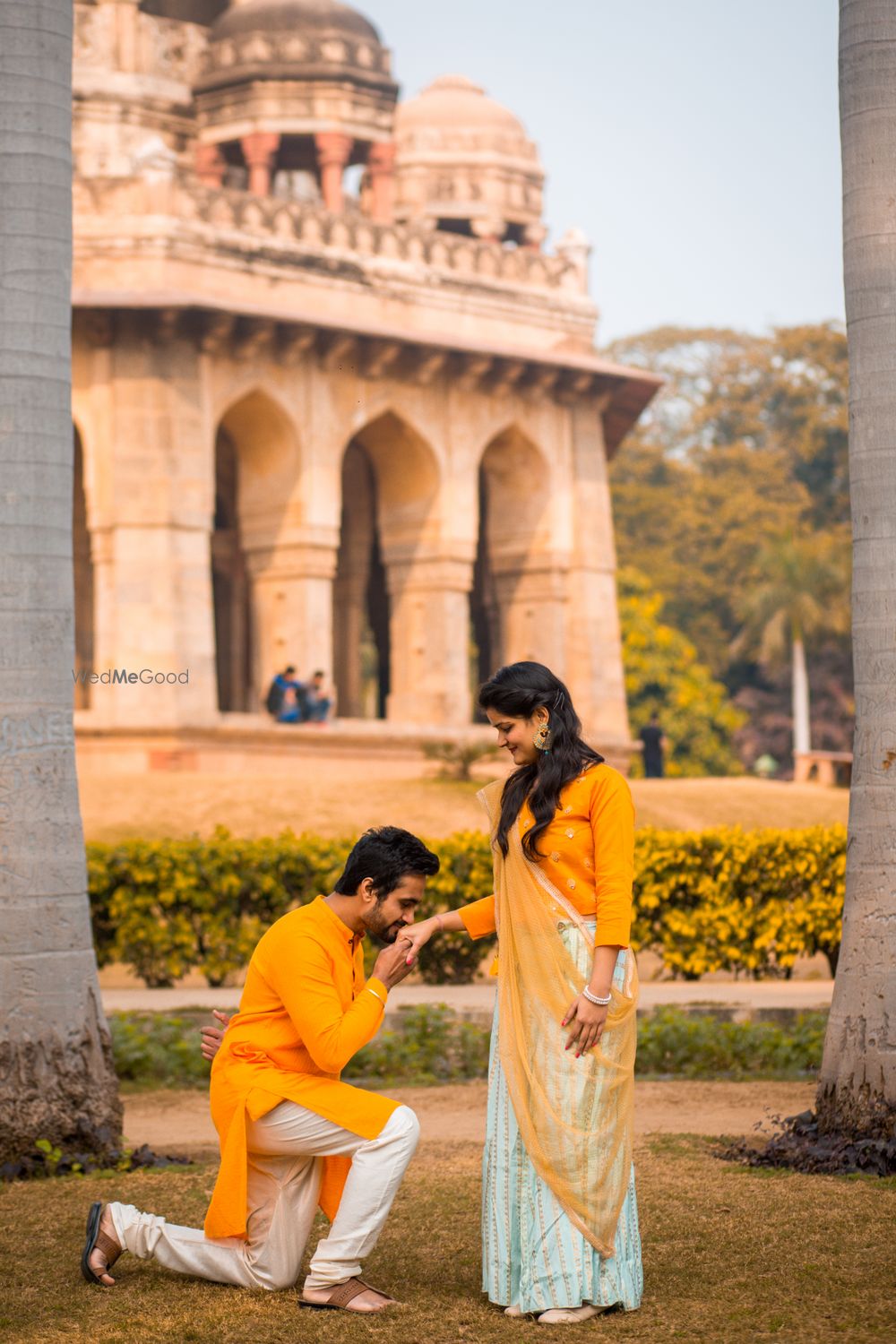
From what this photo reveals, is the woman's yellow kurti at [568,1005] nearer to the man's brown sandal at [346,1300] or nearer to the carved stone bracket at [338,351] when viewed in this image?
the man's brown sandal at [346,1300]

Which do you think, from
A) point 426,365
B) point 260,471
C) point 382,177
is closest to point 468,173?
point 382,177

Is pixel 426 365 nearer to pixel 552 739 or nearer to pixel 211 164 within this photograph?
pixel 211 164

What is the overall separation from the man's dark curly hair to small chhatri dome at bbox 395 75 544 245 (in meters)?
25.2

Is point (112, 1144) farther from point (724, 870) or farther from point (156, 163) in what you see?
A: point (156, 163)

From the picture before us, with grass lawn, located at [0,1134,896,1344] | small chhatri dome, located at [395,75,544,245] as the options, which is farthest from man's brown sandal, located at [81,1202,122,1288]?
small chhatri dome, located at [395,75,544,245]

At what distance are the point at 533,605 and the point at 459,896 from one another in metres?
13.3

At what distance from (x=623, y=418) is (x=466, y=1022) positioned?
18121 mm

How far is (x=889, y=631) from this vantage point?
644cm

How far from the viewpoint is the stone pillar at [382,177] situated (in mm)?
25094

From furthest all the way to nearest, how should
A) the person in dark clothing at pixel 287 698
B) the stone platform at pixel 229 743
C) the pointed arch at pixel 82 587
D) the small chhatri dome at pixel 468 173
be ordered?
1. the small chhatri dome at pixel 468 173
2. the pointed arch at pixel 82 587
3. the person in dark clothing at pixel 287 698
4. the stone platform at pixel 229 743

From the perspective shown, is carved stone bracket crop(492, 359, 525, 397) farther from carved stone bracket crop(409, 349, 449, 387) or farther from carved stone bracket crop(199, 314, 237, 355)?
carved stone bracket crop(199, 314, 237, 355)

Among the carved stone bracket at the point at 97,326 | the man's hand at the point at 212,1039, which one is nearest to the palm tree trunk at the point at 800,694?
the carved stone bracket at the point at 97,326

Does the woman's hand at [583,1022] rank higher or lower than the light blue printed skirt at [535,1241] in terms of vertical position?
higher

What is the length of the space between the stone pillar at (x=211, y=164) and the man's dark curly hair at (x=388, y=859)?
22.1 metres
